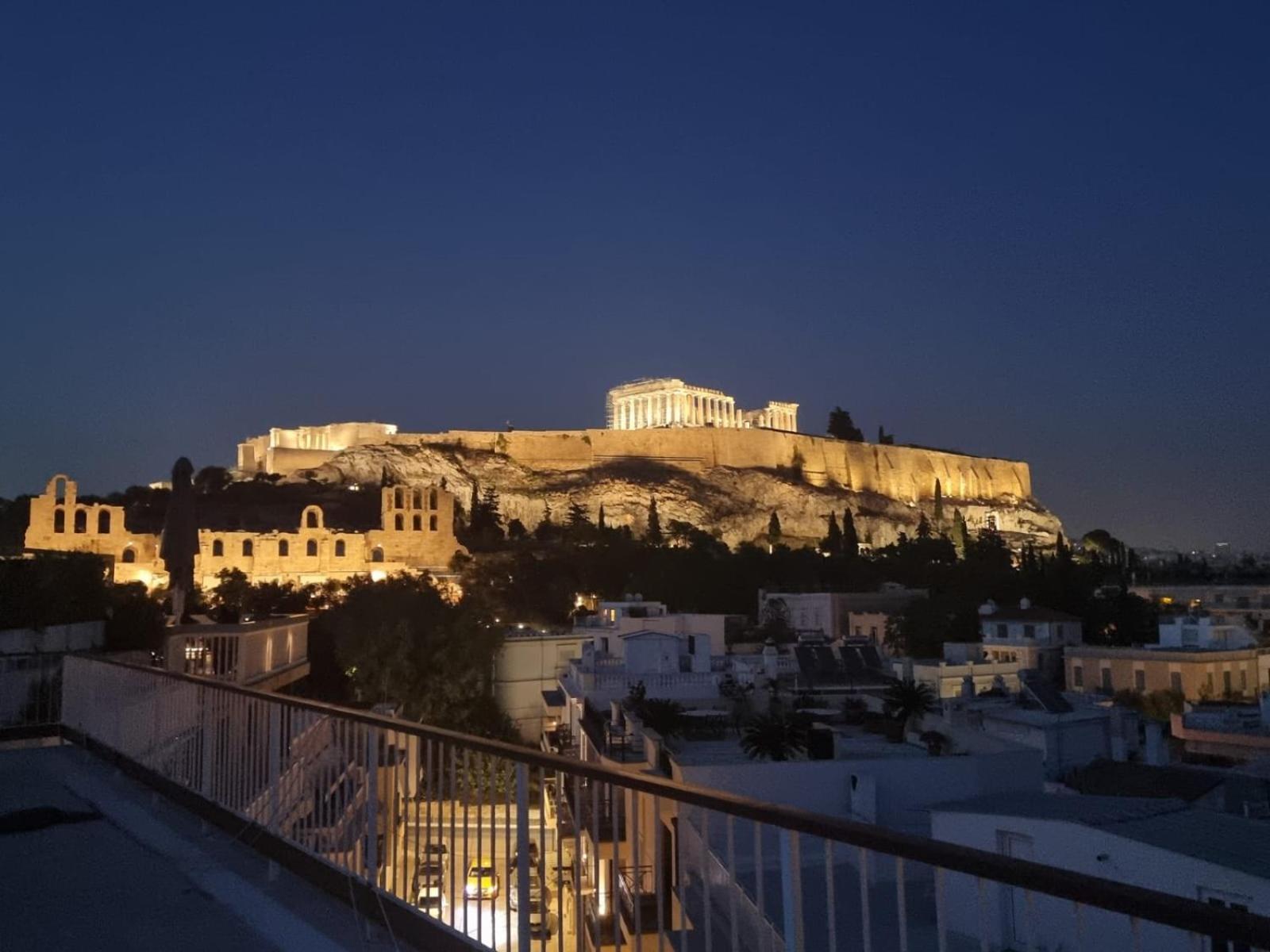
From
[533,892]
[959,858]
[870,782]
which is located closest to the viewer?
[959,858]

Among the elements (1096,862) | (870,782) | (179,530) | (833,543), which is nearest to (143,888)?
(1096,862)

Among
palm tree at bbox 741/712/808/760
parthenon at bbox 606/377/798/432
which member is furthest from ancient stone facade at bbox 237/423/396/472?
palm tree at bbox 741/712/808/760

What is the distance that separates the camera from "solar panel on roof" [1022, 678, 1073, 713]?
1778 centimetres

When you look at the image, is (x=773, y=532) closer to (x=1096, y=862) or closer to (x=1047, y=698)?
(x=1047, y=698)

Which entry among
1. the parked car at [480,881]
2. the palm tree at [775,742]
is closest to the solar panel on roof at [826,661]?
the palm tree at [775,742]

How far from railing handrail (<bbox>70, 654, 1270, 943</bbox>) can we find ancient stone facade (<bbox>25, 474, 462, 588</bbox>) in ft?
139

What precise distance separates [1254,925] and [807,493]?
274 ft

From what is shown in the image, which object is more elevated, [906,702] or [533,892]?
[533,892]

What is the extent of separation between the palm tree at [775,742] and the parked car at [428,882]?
9.74 meters

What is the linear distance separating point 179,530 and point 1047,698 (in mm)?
14246

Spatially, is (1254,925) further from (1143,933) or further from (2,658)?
(2,658)

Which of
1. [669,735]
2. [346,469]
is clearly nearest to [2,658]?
[669,735]

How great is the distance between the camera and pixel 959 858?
5.78 ft

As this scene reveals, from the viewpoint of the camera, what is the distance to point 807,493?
8394 cm
